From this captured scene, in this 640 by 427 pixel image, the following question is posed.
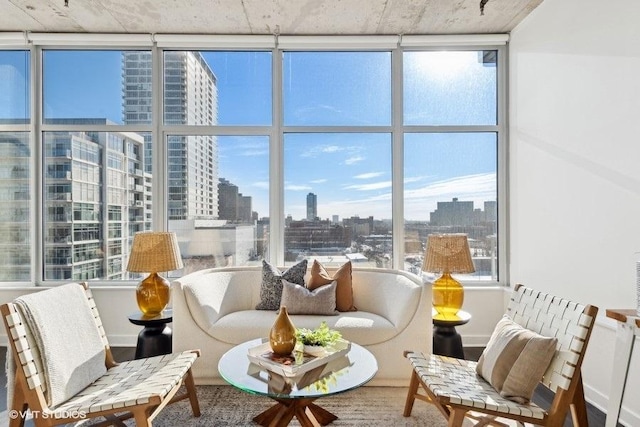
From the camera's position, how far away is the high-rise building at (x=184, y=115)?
3.74m

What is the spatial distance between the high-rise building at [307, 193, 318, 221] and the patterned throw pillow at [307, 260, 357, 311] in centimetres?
79

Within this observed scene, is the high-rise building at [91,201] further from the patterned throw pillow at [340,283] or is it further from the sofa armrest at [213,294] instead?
the patterned throw pillow at [340,283]

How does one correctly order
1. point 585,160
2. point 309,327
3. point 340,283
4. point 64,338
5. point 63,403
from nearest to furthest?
point 63,403 → point 64,338 → point 585,160 → point 309,327 → point 340,283

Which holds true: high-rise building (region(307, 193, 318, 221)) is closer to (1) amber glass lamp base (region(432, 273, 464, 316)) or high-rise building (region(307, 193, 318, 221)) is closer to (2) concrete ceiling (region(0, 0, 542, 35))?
(1) amber glass lamp base (region(432, 273, 464, 316))

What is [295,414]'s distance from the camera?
74.9 inches

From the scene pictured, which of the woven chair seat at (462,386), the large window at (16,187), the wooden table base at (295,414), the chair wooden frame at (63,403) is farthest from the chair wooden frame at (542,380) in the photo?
the large window at (16,187)

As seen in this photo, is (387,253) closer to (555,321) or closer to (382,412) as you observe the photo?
(382,412)

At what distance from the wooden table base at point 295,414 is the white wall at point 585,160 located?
1852 millimetres

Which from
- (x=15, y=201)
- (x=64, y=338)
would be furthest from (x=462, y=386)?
(x=15, y=201)

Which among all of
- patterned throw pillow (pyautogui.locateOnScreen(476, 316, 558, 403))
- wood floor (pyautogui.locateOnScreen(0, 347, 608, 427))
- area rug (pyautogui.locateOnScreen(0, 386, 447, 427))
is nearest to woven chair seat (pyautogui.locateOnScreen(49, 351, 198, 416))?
area rug (pyautogui.locateOnScreen(0, 386, 447, 427))

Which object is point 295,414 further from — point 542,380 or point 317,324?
point 542,380

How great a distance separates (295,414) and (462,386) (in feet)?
2.92

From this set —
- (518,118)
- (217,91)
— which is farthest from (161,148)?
(518,118)

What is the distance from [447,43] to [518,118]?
1.05 m
